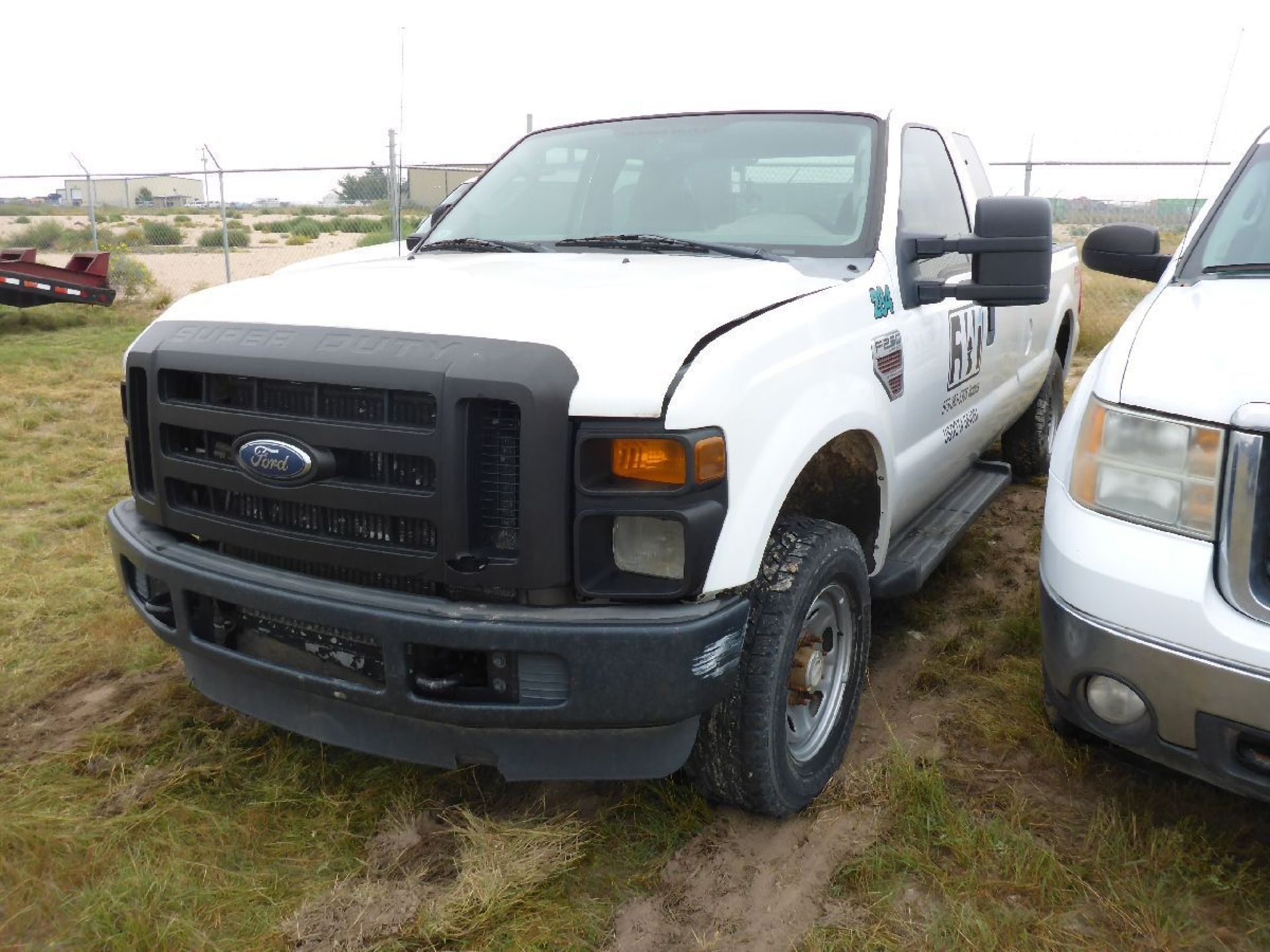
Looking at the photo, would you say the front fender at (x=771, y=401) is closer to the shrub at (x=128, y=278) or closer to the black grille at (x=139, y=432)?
the black grille at (x=139, y=432)

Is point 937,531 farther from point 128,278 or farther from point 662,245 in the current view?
point 128,278

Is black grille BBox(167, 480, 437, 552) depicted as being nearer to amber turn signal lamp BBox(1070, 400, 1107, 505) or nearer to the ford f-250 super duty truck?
the ford f-250 super duty truck

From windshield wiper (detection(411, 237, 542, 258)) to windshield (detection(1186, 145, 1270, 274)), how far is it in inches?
83.3

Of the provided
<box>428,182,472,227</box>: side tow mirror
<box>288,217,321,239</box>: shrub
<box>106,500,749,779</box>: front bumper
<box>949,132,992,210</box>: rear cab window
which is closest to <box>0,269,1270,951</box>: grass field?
<box>106,500,749,779</box>: front bumper

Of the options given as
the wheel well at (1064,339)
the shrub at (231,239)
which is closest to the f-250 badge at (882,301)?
the wheel well at (1064,339)

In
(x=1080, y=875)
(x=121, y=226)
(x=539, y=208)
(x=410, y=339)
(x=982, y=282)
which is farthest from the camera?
(x=121, y=226)

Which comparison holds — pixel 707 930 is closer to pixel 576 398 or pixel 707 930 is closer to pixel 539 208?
pixel 576 398

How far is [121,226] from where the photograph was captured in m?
34.6

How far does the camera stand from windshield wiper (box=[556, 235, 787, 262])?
3.16 metres

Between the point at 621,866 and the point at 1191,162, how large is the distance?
11591 mm

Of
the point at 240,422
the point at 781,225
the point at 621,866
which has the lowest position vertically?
the point at 621,866

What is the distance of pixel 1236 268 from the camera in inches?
119

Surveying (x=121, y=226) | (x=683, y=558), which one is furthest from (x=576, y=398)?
(x=121, y=226)

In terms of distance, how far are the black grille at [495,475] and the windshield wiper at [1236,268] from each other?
221 centimetres
